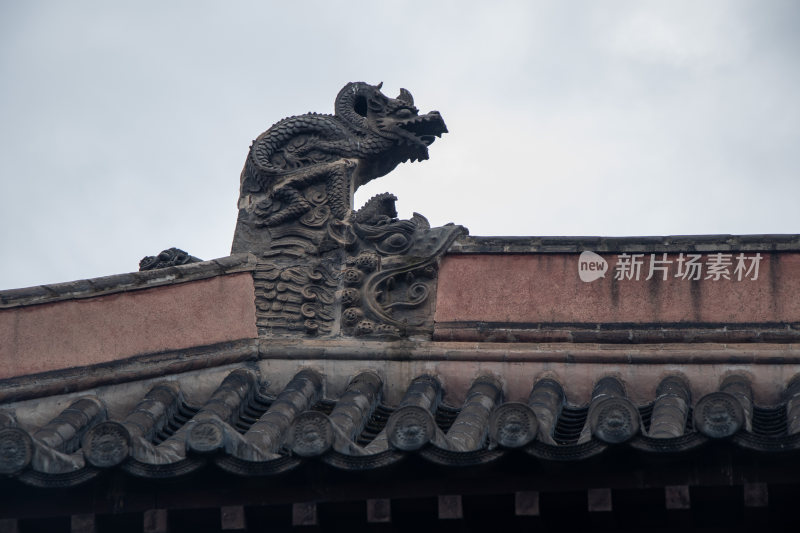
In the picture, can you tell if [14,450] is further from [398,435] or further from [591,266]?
[591,266]

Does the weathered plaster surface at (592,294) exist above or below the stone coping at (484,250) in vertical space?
below

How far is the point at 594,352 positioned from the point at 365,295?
76.7 inches

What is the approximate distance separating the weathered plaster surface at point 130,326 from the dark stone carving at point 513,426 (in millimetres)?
3654

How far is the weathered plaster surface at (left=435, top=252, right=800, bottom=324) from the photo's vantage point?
11953 mm

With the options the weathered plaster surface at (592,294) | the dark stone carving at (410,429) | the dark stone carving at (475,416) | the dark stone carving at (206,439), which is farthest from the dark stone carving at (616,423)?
the weathered plaster surface at (592,294)

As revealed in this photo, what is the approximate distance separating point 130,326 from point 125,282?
1.40ft

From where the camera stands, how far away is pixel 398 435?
30.5 feet

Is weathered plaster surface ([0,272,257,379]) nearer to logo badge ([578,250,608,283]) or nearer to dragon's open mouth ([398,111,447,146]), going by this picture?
dragon's open mouth ([398,111,447,146])

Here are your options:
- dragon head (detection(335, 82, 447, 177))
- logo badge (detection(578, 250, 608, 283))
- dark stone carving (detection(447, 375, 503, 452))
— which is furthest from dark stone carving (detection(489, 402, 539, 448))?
dragon head (detection(335, 82, 447, 177))

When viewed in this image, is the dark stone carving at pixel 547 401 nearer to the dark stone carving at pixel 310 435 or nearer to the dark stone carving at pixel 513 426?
the dark stone carving at pixel 513 426

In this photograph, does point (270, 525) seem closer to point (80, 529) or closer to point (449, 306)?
point (80, 529)

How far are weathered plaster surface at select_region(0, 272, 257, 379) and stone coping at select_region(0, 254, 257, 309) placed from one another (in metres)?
0.05

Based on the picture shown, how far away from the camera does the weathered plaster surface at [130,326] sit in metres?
12.5

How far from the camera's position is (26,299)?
12969 mm
